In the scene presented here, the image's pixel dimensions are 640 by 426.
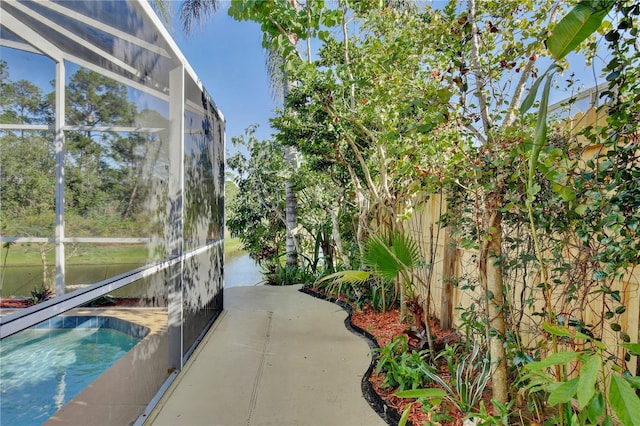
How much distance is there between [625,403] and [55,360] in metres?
4.06

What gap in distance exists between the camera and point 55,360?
3049 mm

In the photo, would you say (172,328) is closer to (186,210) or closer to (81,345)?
(186,210)

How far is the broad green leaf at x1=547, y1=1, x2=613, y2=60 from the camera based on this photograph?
85 centimetres

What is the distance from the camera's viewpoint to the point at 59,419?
6.97 feet

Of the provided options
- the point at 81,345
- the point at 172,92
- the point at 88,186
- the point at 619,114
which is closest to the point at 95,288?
the point at 88,186

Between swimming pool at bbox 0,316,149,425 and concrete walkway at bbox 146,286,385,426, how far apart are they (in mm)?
705

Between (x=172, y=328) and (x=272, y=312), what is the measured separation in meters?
2.11

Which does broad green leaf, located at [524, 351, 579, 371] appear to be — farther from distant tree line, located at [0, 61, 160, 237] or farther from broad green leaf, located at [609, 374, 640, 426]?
distant tree line, located at [0, 61, 160, 237]

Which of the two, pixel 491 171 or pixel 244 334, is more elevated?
pixel 491 171

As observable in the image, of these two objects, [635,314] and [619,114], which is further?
[635,314]

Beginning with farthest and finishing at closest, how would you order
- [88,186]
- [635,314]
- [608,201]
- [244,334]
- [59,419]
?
[244,334]
[88,186]
[59,419]
[635,314]
[608,201]

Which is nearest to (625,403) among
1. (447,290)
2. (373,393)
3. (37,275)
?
(373,393)

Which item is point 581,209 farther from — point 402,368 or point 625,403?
point 402,368

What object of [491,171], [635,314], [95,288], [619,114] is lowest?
[635,314]
